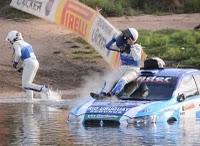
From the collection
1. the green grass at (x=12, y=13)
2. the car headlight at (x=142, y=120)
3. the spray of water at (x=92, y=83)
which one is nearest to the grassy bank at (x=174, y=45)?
the spray of water at (x=92, y=83)

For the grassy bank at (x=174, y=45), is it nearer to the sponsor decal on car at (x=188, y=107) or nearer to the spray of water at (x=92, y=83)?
the spray of water at (x=92, y=83)

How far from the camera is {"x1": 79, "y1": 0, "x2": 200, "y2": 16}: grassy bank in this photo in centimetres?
4175

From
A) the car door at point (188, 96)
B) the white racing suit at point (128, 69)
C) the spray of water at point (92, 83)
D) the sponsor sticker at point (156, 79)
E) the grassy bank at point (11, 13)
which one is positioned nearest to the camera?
the car door at point (188, 96)

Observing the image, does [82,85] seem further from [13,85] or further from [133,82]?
[133,82]

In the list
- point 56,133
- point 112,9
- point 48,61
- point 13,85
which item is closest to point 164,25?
point 112,9

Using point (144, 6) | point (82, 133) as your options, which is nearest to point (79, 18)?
point (82, 133)

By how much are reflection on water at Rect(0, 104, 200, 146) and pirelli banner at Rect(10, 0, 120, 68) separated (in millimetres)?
8087

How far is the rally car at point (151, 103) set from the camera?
1691 cm

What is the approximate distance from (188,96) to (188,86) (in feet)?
0.84

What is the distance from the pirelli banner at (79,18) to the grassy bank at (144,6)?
1294cm

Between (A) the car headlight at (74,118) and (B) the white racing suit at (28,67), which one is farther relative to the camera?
(B) the white racing suit at (28,67)

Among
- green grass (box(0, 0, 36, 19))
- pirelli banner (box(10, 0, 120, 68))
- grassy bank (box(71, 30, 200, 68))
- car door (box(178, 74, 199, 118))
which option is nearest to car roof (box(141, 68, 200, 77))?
car door (box(178, 74, 199, 118))

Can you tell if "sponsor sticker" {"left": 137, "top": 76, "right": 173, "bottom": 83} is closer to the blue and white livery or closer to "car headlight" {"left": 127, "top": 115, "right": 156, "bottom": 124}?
the blue and white livery

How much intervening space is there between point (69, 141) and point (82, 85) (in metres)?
12.6
